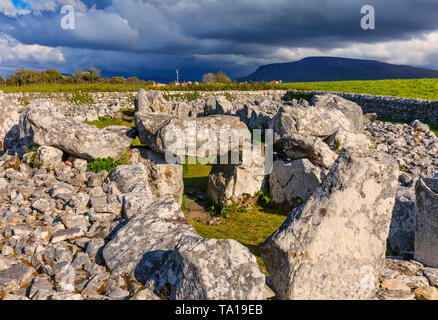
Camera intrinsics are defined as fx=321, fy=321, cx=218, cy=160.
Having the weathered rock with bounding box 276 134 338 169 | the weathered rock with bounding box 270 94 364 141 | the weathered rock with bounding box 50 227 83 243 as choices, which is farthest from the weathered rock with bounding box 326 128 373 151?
the weathered rock with bounding box 50 227 83 243

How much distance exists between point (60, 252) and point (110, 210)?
1.42m

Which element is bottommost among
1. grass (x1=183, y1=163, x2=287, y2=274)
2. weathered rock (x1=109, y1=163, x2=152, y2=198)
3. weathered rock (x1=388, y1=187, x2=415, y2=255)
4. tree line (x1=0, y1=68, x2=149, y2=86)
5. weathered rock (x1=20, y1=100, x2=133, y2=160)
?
grass (x1=183, y1=163, x2=287, y2=274)

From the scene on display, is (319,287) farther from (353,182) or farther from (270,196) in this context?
(270,196)

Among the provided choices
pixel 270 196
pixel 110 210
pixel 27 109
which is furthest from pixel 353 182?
pixel 27 109

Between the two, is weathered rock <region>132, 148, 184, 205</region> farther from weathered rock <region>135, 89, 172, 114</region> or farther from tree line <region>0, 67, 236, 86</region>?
tree line <region>0, 67, 236, 86</region>

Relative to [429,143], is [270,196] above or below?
below

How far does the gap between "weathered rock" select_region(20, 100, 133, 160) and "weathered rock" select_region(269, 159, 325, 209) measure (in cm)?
528

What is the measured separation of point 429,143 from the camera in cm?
1559

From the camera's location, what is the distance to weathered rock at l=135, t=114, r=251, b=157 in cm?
939

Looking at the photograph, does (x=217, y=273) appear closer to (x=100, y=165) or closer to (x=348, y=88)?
(x=100, y=165)

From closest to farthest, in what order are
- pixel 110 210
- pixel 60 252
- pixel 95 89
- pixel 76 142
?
pixel 60 252 < pixel 110 210 < pixel 76 142 < pixel 95 89

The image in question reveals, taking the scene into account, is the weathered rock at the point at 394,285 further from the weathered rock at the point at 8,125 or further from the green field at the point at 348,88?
the green field at the point at 348,88

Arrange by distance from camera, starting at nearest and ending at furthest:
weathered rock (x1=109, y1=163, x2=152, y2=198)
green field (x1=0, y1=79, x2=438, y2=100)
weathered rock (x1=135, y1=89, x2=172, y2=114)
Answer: weathered rock (x1=109, y1=163, x2=152, y2=198) → weathered rock (x1=135, y1=89, x2=172, y2=114) → green field (x1=0, y1=79, x2=438, y2=100)

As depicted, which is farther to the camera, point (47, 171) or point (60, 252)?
point (47, 171)
